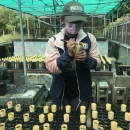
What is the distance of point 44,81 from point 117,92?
1.84 metres

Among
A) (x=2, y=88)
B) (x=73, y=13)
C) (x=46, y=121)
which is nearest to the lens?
(x=73, y=13)

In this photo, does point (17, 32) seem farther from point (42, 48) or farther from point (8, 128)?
point (8, 128)

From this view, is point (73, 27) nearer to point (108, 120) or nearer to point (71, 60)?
point (71, 60)

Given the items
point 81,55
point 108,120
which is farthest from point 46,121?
point 81,55

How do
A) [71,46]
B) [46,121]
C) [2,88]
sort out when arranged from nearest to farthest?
[71,46] < [46,121] < [2,88]

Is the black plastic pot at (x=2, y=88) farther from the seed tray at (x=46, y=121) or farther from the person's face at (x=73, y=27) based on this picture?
the person's face at (x=73, y=27)

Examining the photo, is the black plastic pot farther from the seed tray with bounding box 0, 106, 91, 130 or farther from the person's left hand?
the person's left hand

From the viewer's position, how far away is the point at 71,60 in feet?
5.05

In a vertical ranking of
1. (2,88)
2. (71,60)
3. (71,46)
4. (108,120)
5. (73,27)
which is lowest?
(108,120)

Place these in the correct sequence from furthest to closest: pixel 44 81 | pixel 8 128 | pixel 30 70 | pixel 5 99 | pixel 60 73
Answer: pixel 44 81 < pixel 30 70 < pixel 5 99 < pixel 60 73 < pixel 8 128

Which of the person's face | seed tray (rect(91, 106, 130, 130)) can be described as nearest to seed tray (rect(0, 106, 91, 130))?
seed tray (rect(91, 106, 130, 130))

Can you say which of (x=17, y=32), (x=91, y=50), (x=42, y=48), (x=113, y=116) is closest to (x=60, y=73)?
(x=91, y=50)

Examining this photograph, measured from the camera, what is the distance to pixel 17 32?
17078 mm

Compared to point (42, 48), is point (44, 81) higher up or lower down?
lower down
